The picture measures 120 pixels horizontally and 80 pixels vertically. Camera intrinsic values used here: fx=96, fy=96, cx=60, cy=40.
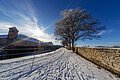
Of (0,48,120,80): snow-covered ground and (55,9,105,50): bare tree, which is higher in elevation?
(55,9,105,50): bare tree

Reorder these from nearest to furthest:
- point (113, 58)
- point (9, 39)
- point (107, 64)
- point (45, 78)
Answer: point (45, 78) < point (113, 58) < point (107, 64) < point (9, 39)

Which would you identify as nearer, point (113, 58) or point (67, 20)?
point (113, 58)

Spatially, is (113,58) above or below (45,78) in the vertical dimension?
above

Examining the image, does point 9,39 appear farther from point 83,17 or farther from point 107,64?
point 107,64

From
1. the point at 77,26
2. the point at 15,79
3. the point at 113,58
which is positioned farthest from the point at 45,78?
the point at 77,26

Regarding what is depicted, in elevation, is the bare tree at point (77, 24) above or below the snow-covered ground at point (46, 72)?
above

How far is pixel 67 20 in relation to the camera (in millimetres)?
20344

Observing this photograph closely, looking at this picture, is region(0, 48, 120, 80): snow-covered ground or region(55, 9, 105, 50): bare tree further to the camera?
region(55, 9, 105, 50): bare tree

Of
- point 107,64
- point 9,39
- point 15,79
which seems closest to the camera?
point 15,79

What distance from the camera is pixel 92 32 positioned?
20422 millimetres

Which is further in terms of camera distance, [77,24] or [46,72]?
[77,24]

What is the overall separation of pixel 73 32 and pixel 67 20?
292 cm

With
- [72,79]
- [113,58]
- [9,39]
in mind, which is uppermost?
[9,39]

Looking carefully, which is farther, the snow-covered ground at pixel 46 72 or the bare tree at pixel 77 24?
the bare tree at pixel 77 24
